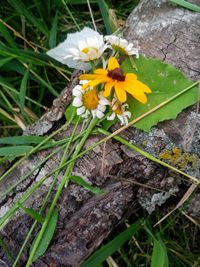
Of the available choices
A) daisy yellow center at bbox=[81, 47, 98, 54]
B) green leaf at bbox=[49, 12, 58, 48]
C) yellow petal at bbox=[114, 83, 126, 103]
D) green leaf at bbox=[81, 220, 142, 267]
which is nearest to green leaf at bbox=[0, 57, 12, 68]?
green leaf at bbox=[49, 12, 58, 48]

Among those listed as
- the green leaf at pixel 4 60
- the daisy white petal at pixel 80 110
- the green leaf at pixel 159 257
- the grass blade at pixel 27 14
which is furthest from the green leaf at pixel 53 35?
the green leaf at pixel 159 257

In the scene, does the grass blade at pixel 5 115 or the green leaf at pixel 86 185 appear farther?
the grass blade at pixel 5 115

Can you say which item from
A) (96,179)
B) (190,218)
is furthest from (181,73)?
(190,218)

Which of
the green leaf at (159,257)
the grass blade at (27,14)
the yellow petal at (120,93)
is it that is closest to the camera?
the yellow petal at (120,93)

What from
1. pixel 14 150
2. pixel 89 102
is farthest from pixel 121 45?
pixel 14 150

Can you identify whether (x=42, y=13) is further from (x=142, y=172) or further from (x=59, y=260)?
(x=59, y=260)

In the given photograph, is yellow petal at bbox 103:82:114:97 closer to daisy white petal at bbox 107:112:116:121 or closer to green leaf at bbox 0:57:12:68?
daisy white petal at bbox 107:112:116:121

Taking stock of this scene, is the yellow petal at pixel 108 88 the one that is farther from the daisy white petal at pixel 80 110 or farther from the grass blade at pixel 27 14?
the grass blade at pixel 27 14
